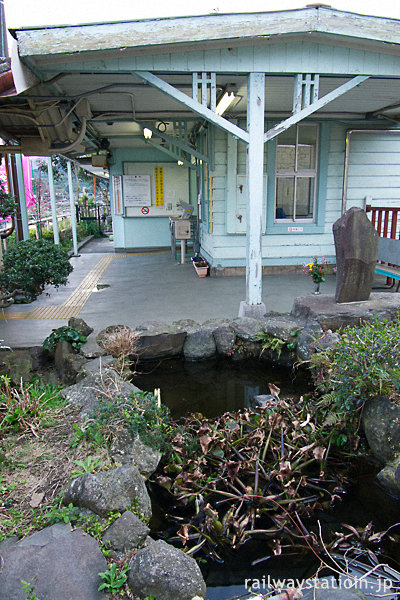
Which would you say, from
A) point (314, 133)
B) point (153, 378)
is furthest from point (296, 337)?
point (314, 133)

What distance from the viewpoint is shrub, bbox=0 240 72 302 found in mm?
5785

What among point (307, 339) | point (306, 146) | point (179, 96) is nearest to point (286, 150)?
point (306, 146)

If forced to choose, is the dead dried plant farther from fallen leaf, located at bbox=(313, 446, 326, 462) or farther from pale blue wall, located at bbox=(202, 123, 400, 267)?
pale blue wall, located at bbox=(202, 123, 400, 267)

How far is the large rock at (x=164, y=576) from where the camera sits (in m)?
2.14

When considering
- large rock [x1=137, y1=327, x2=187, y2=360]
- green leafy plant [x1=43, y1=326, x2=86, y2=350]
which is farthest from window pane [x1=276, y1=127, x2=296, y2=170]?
green leafy plant [x1=43, y1=326, x2=86, y2=350]

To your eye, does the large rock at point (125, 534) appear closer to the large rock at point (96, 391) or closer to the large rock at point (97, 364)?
the large rock at point (96, 391)

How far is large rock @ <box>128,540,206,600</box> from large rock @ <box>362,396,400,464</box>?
175 centimetres

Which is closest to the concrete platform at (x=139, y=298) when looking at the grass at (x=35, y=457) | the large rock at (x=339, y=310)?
the large rock at (x=339, y=310)

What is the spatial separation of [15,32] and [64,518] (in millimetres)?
4489

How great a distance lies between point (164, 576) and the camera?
215 centimetres

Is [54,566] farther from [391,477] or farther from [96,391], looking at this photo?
[391,477]

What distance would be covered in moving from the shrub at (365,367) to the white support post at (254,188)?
7.45 feet

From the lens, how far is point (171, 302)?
705cm

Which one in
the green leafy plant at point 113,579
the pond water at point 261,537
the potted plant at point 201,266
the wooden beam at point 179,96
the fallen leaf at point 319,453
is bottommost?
the pond water at point 261,537
